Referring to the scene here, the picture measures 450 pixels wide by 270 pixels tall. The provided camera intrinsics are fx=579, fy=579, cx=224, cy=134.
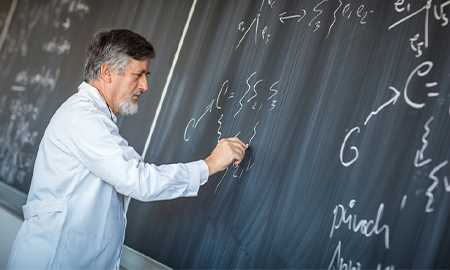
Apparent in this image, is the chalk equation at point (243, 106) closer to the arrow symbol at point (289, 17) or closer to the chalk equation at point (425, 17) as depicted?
the arrow symbol at point (289, 17)

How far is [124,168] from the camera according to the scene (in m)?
1.61

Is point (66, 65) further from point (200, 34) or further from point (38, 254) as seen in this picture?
point (38, 254)

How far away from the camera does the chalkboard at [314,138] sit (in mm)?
1316

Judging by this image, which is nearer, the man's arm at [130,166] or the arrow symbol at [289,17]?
the man's arm at [130,166]

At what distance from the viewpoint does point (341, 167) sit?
147 cm

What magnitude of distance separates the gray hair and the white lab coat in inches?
3.8

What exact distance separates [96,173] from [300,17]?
775 millimetres

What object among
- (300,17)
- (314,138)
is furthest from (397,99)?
(300,17)

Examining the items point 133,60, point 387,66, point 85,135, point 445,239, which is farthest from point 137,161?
point 445,239

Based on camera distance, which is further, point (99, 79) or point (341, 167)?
point (99, 79)

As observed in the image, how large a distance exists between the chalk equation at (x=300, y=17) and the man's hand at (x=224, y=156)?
0.37 meters

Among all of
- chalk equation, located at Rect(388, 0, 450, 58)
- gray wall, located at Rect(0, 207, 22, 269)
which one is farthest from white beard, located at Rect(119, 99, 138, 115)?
gray wall, located at Rect(0, 207, 22, 269)

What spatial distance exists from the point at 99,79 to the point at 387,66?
90cm

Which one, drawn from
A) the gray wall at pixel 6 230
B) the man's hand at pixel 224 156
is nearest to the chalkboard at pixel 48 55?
the gray wall at pixel 6 230
